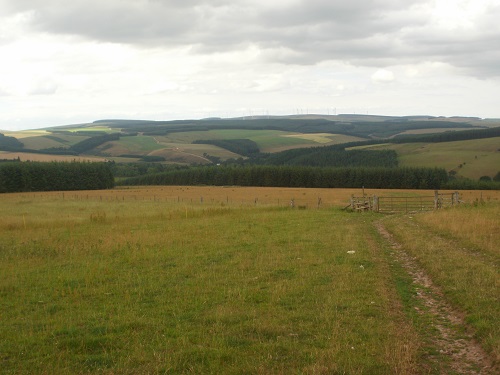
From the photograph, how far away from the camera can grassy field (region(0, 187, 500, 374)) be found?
8.23 meters

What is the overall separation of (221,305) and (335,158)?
147980 millimetres

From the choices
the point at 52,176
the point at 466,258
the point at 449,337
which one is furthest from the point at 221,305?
the point at 52,176

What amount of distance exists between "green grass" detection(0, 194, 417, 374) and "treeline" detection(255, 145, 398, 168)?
11323 cm

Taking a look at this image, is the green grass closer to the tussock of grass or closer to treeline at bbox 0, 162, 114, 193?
the tussock of grass

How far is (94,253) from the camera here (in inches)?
789

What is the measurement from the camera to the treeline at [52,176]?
101625mm

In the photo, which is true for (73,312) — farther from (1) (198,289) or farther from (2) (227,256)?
(2) (227,256)

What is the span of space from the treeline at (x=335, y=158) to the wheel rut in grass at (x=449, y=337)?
385 feet

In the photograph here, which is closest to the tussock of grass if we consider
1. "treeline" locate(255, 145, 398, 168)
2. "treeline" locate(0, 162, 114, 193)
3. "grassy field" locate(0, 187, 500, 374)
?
"grassy field" locate(0, 187, 500, 374)

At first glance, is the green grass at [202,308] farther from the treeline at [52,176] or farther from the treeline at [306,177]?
the treeline at [52,176]

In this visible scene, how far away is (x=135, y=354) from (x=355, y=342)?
12.7 feet

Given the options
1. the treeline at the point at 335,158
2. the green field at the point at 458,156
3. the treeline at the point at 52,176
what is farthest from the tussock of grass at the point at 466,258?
the treeline at the point at 335,158

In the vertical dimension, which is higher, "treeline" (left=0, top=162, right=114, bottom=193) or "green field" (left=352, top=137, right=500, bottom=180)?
"green field" (left=352, top=137, right=500, bottom=180)

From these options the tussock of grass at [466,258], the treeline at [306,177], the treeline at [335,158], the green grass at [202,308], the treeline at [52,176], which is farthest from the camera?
the treeline at [335,158]
